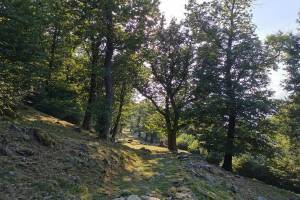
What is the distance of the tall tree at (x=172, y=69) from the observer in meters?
34.1

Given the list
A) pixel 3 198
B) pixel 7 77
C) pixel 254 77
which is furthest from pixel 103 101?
pixel 3 198

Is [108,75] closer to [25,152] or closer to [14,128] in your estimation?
[14,128]

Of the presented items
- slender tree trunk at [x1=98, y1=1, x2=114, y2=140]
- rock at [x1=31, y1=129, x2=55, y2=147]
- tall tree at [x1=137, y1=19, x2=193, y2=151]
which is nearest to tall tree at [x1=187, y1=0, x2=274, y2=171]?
tall tree at [x1=137, y1=19, x2=193, y2=151]

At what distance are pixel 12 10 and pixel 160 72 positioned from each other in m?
20.7

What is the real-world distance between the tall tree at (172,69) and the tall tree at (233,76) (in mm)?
3959

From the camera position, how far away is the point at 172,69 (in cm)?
3447

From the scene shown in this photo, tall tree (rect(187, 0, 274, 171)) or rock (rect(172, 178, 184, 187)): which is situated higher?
tall tree (rect(187, 0, 274, 171))

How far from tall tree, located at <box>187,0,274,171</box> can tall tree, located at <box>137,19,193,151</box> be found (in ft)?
13.0

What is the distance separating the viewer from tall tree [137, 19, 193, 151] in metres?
34.1

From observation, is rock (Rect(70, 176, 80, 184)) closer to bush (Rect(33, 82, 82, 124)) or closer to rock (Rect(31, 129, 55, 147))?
rock (Rect(31, 129, 55, 147))

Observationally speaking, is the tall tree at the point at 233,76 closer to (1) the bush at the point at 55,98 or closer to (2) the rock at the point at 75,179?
(1) the bush at the point at 55,98

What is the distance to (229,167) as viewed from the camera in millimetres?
27734

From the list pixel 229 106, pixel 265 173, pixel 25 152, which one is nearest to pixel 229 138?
pixel 229 106

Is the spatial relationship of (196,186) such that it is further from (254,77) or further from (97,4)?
(254,77)
